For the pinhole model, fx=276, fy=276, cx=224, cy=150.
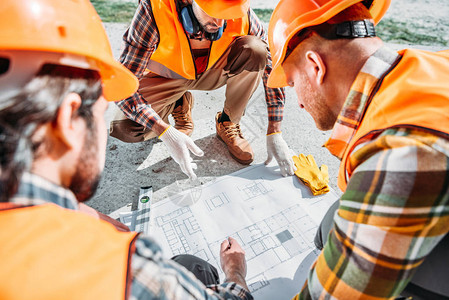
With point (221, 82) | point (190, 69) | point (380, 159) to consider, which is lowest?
point (221, 82)

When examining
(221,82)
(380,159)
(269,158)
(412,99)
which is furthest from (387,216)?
(221,82)

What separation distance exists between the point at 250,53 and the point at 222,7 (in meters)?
0.41

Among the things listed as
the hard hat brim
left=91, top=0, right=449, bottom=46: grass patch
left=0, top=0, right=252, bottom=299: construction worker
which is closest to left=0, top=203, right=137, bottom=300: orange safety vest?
left=0, top=0, right=252, bottom=299: construction worker

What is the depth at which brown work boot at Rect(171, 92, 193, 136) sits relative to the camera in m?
1.86

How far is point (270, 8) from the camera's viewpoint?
10.8 ft

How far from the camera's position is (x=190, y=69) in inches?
63.3

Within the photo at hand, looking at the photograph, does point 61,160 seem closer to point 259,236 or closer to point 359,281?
point 359,281

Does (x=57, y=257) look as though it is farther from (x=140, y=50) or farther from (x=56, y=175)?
(x=140, y=50)

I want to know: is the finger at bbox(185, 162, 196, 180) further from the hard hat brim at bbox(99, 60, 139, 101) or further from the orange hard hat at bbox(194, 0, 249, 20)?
the orange hard hat at bbox(194, 0, 249, 20)

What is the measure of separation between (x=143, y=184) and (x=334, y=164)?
115cm

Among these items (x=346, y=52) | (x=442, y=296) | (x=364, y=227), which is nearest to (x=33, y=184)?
(x=364, y=227)

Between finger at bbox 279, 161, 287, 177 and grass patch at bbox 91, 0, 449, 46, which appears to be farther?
grass patch at bbox 91, 0, 449, 46

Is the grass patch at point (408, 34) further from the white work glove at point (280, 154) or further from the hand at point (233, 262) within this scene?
the hand at point (233, 262)

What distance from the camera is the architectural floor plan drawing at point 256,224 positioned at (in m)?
1.17
